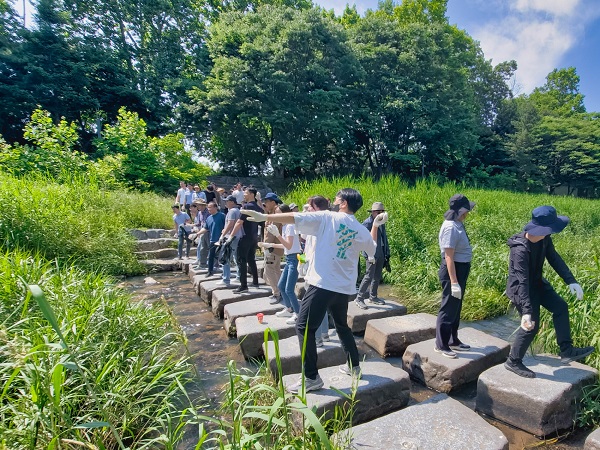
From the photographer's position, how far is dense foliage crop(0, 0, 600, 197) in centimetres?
1859

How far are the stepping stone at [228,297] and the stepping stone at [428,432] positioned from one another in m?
3.74

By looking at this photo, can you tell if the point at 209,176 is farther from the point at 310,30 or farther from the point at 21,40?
the point at 21,40

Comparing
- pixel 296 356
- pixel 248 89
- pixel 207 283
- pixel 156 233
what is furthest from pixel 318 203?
pixel 248 89

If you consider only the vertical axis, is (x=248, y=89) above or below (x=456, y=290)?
above

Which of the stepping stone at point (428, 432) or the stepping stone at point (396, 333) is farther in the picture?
the stepping stone at point (396, 333)

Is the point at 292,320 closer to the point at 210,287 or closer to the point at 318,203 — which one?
the point at 318,203

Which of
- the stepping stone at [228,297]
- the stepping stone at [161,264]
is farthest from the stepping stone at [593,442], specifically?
the stepping stone at [161,264]

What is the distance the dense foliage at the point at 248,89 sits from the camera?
18.6 metres

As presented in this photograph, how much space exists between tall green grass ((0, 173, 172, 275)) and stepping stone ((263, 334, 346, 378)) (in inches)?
156

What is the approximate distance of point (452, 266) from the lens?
12.1 ft

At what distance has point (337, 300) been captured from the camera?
2.98m

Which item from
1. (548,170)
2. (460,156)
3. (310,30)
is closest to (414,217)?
(310,30)

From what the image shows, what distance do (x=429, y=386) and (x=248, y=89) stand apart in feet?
58.0

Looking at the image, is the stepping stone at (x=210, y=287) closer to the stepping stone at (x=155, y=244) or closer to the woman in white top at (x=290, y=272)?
the woman in white top at (x=290, y=272)
